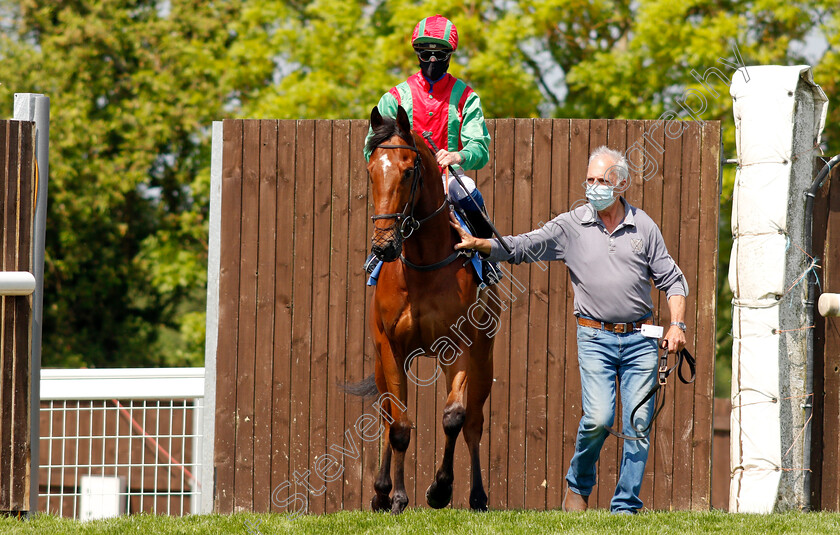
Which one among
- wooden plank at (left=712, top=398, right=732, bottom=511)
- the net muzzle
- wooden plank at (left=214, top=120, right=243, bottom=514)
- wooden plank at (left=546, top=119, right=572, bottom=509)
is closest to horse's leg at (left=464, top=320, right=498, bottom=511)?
wooden plank at (left=546, top=119, right=572, bottom=509)

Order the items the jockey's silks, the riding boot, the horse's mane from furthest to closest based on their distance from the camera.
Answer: the riding boot
the jockey's silks
the horse's mane

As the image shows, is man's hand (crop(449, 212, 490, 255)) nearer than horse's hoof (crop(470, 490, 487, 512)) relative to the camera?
Yes

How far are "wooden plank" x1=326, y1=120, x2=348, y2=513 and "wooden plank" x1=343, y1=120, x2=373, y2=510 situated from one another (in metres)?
0.03

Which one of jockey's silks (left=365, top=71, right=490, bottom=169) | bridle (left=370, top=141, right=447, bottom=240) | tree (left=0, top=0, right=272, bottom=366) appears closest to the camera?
bridle (left=370, top=141, right=447, bottom=240)

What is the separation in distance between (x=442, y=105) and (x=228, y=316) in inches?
95.9

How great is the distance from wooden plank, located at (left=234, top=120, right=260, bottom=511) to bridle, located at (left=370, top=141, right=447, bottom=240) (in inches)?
83.0

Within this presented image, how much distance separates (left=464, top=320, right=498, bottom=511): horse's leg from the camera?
18.6 feet

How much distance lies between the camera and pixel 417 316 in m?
5.20

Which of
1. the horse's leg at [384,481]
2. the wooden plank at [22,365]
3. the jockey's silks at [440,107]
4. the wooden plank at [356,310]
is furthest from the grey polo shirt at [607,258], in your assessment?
the wooden plank at [22,365]

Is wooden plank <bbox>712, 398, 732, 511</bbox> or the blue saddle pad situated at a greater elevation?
the blue saddle pad

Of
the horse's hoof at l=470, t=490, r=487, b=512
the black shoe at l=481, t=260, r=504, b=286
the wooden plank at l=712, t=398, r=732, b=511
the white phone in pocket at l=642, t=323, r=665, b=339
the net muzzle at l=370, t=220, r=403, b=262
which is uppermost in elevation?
the net muzzle at l=370, t=220, r=403, b=262

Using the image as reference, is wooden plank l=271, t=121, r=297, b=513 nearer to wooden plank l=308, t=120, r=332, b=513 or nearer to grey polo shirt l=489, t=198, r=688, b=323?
wooden plank l=308, t=120, r=332, b=513

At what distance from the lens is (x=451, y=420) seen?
17.3ft

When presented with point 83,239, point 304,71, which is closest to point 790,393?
point 304,71
